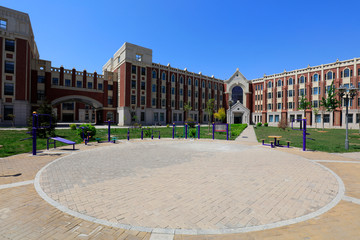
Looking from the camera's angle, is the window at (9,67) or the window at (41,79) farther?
the window at (41,79)

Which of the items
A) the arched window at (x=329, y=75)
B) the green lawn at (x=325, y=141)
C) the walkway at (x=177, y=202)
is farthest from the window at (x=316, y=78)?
the walkway at (x=177, y=202)

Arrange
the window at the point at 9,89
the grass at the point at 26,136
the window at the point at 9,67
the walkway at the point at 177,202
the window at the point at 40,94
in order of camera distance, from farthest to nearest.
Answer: the window at the point at 40,94, the window at the point at 9,67, the window at the point at 9,89, the grass at the point at 26,136, the walkway at the point at 177,202

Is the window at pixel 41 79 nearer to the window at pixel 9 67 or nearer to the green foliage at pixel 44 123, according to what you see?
the window at pixel 9 67

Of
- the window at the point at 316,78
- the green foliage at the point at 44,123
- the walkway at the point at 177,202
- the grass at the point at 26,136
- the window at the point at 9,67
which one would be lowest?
the walkway at the point at 177,202

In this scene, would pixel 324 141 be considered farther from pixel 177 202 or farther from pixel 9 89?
pixel 9 89

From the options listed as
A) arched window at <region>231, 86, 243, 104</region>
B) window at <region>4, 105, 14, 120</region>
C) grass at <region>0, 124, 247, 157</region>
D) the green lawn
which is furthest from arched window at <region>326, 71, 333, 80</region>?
window at <region>4, 105, 14, 120</region>

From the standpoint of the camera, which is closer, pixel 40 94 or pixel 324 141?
pixel 324 141

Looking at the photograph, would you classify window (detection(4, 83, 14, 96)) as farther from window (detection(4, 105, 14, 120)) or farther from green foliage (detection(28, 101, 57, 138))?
green foliage (detection(28, 101, 57, 138))

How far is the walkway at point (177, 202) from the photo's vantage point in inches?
123

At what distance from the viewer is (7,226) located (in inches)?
127

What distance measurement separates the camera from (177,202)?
4.21m

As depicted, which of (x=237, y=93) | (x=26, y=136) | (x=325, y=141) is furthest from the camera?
(x=237, y=93)

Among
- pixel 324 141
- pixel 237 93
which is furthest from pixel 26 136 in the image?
pixel 237 93

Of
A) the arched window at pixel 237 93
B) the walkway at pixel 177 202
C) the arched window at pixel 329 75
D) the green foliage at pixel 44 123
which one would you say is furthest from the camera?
the arched window at pixel 237 93
